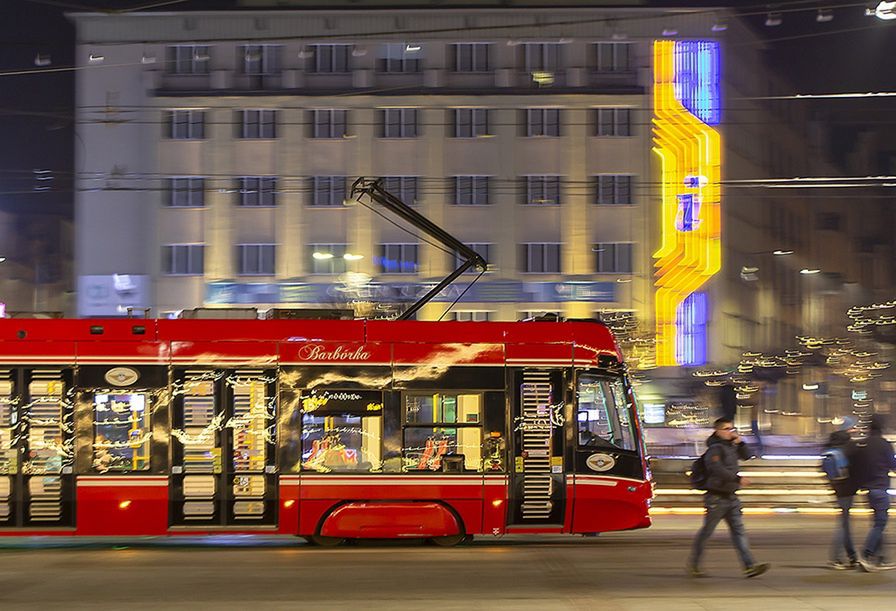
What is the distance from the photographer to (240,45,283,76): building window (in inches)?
1752

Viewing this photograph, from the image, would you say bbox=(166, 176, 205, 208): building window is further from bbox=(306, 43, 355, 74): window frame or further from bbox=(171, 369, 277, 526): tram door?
bbox=(171, 369, 277, 526): tram door

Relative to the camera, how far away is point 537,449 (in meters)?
14.3

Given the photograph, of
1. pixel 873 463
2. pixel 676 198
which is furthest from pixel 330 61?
pixel 873 463

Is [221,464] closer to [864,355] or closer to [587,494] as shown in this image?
[587,494]

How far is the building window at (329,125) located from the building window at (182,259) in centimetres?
636

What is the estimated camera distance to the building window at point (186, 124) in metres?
44.3

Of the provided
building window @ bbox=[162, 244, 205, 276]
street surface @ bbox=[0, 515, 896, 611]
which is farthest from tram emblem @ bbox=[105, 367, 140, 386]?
building window @ bbox=[162, 244, 205, 276]

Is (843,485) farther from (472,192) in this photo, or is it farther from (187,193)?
(187,193)

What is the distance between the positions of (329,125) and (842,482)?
34941 mm

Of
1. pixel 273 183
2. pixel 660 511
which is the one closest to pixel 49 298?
pixel 273 183

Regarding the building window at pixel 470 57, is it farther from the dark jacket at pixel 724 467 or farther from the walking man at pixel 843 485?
the dark jacket at pixel 724 467

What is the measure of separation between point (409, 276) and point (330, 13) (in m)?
10.6

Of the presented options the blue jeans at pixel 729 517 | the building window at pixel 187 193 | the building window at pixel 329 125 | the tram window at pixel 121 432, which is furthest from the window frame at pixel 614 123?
the blue jeans at pixel 729 517

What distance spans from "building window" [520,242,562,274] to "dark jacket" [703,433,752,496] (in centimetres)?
3351
